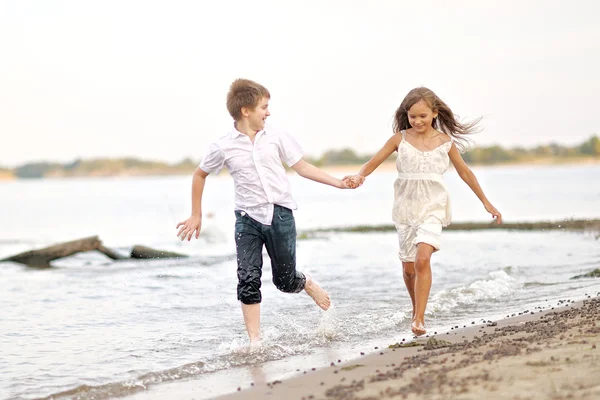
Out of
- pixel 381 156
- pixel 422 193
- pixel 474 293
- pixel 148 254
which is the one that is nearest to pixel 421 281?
pixel 422 193

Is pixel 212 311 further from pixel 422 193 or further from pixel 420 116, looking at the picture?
pixel 420 116

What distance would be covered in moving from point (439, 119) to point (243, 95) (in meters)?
1.87

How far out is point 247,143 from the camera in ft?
20.6

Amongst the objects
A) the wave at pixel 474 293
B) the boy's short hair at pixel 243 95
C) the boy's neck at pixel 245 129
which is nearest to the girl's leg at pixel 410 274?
the wave at pixel 474 293

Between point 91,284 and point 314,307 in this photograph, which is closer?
point 314,307

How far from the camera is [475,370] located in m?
4.45

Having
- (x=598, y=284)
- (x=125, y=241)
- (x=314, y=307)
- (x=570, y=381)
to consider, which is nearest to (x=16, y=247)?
(x=125, y=241)

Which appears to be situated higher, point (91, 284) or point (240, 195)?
point (240, 195)

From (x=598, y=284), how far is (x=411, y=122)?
13.0ft

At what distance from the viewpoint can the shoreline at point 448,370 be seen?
4086 millimetres

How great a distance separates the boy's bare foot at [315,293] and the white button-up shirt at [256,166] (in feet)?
3.01

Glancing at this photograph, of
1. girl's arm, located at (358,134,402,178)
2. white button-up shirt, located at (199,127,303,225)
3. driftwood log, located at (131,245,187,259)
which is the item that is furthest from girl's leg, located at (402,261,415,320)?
driftwood log, located at (131,245,187,259)

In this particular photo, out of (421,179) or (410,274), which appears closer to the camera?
(421,179)

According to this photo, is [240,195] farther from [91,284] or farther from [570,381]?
[91,284]
